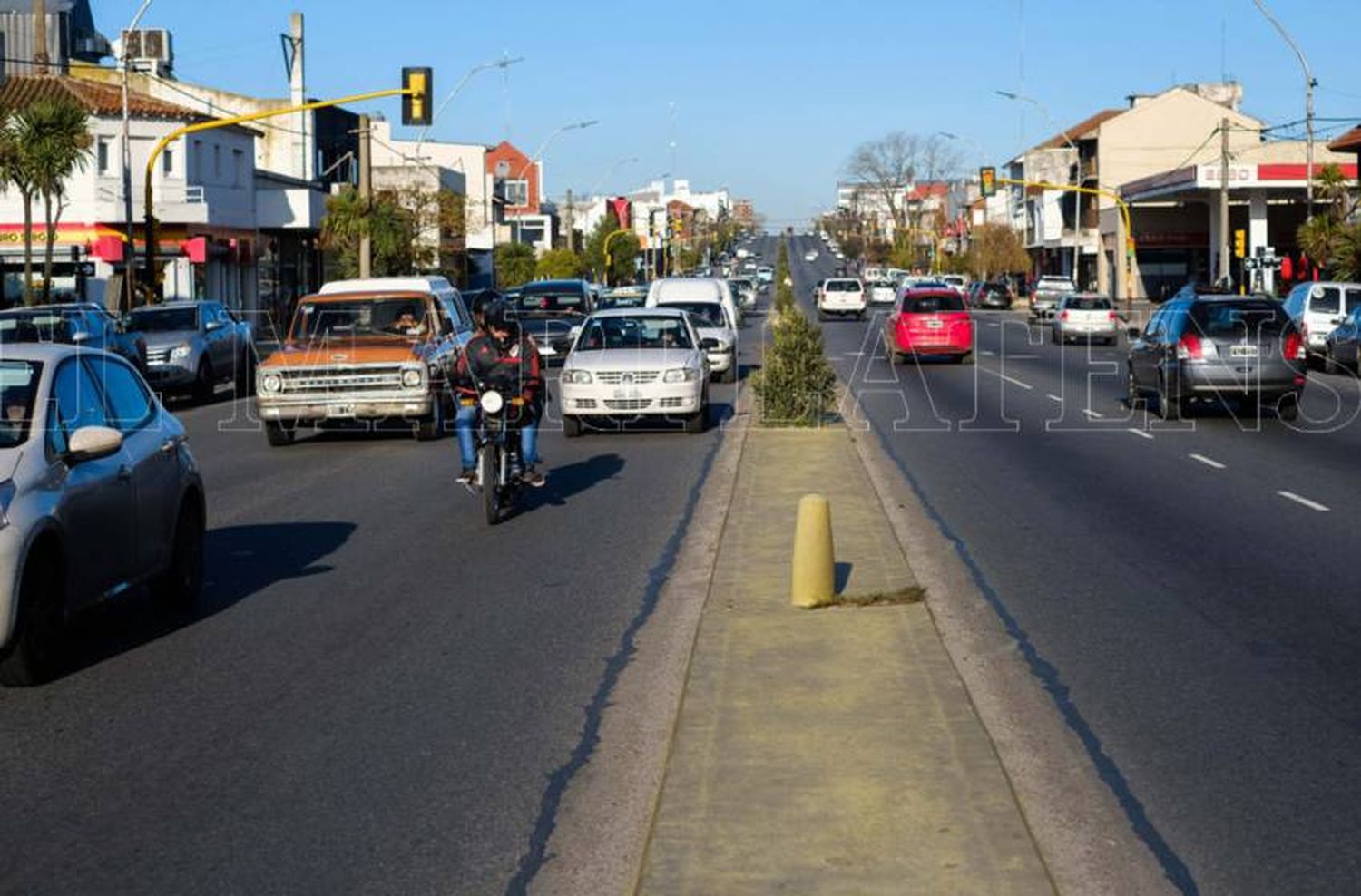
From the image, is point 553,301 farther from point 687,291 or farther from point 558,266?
point 558,266

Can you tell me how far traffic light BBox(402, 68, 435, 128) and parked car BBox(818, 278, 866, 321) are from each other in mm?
45975

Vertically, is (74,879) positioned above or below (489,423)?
below

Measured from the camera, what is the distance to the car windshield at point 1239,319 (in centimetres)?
2623

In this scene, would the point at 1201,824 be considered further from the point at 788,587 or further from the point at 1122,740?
the point at 788,587

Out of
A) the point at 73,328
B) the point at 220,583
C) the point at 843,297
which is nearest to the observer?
the point at 220,583

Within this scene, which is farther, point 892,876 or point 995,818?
point 995,818

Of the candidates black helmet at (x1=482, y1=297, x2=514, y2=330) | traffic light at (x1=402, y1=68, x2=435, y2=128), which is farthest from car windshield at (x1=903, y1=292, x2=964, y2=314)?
black helmet at (x1=482, y1=297, x2=514, y2=330)

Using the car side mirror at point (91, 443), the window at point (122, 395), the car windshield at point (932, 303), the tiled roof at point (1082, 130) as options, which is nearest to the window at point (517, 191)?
the tiled roof at point (1082, 130)

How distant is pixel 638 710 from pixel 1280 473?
12.4 metres

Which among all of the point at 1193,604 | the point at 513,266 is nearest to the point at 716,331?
the point at 1193,604

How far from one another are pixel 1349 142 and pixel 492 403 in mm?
48205

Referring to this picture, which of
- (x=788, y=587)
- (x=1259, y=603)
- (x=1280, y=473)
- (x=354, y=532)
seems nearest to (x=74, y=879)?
(x=788, y=587)

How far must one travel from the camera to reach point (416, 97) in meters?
37.0

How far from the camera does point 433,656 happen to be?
10133 millimetres
